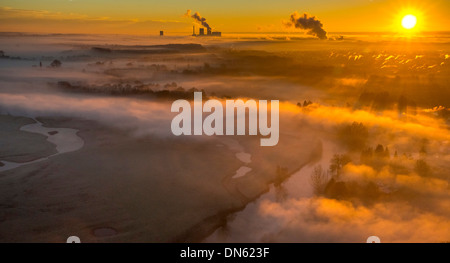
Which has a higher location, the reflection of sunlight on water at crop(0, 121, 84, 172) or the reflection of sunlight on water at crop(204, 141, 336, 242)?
the reflection of sunlight on water at crop(0, 121, 84, 172)

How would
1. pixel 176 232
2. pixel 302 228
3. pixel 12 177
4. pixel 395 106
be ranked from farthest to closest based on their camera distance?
pixel 395 106
pixel 12 177
pixel 302 228
pixel 176 232

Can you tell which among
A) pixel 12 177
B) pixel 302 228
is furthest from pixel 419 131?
pixel 12 177

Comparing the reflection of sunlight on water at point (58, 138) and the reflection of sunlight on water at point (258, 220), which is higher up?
the reflection of sunlight on water at point (58, 138)

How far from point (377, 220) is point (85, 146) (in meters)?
71.9

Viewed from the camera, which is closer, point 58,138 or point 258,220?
point 258,220

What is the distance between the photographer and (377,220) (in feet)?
185

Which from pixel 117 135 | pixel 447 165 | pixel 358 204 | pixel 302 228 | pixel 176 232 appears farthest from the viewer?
pixel 117 135

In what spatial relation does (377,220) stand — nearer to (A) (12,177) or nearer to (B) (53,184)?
(B) (53,184)

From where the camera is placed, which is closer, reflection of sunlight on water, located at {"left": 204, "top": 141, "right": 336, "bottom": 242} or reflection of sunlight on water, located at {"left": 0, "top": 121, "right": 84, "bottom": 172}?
reflection of sunlight on water, located at {"left": 204, "top": 141, "right": 336, "bottom": 242}

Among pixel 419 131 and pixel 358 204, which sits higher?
pixel 419 131

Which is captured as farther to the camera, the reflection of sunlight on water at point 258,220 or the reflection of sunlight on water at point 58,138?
the reflection of sunlight on water at point 58,138

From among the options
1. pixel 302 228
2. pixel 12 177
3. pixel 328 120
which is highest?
pixel 328 120

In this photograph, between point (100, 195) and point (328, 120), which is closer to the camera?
point (100, 195)

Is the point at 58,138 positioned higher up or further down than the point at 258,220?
higher up
